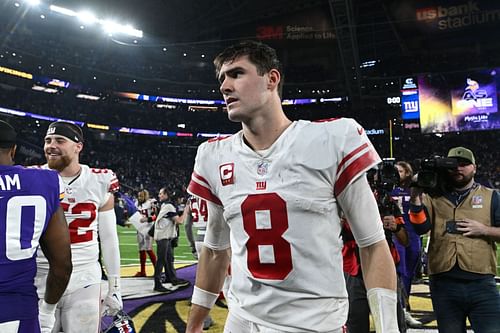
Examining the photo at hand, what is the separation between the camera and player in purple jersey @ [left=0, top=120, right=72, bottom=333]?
224 cm

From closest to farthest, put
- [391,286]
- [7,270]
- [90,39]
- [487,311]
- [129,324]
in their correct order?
[391,286]
[7,270]
[487,311]
[129,324]
[90,39]

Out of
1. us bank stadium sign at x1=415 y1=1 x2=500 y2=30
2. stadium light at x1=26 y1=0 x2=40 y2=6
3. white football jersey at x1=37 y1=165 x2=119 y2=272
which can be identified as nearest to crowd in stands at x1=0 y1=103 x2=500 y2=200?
us bank stadium sign at x1=415 y1=1 x2=500 y2=30

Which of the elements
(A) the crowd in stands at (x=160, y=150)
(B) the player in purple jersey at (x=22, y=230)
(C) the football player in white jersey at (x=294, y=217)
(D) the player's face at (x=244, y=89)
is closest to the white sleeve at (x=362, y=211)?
(C) the football player in white jersey at (x=294, y=217)

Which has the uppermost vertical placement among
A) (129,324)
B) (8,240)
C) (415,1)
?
(415,1)

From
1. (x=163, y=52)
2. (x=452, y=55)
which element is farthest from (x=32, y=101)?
(x=452, y=55)

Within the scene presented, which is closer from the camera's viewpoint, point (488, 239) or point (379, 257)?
point (379, 257)

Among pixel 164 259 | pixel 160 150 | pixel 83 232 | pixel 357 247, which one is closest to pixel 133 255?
pixel 164 259

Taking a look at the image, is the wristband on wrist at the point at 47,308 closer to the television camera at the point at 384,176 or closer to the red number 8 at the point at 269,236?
the red number 8 at the point at 269,236

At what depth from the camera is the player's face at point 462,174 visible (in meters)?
3.47

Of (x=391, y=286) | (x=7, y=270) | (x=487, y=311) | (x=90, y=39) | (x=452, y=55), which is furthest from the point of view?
(x=90, y=39)

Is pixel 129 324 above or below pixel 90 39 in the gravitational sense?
below

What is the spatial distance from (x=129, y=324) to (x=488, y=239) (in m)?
2.76

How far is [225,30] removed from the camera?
39344 mm

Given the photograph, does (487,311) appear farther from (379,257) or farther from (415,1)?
(415,1)
